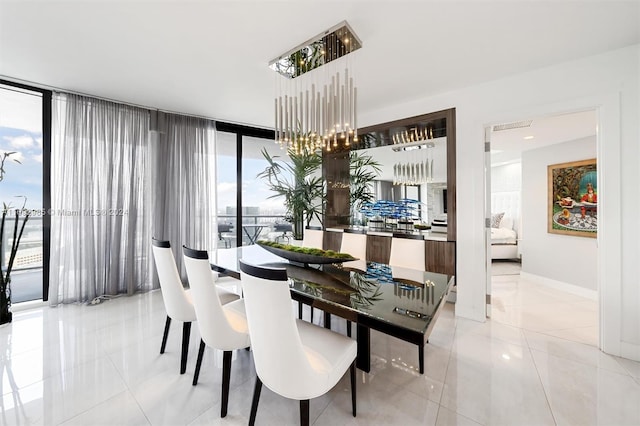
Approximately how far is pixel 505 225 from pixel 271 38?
6.59 m

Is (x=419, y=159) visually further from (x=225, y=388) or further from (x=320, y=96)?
(x=225, y=388)

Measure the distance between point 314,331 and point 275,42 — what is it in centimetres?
236

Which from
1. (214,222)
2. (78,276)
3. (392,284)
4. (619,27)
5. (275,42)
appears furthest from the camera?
(214,222)

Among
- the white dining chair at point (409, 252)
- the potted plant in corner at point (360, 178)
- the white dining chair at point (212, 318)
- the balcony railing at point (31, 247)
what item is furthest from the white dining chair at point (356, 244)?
the balcony railing at point (31, 247)

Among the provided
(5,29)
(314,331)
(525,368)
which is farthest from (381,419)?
(5,29)

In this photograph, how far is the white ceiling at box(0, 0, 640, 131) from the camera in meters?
1.86

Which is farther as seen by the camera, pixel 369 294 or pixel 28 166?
pixel 28 166

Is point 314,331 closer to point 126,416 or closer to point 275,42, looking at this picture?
point 126,416

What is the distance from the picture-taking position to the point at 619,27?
79.5 inches

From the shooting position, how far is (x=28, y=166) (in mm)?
3250

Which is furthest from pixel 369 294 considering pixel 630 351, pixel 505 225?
pixel 505 225

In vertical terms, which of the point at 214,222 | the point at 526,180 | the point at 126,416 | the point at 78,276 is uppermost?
the point at 526,180

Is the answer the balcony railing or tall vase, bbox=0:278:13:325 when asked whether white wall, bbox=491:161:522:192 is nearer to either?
the balcony railing

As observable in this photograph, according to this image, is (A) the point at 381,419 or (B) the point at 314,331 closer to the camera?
(A) the point at 381,419
